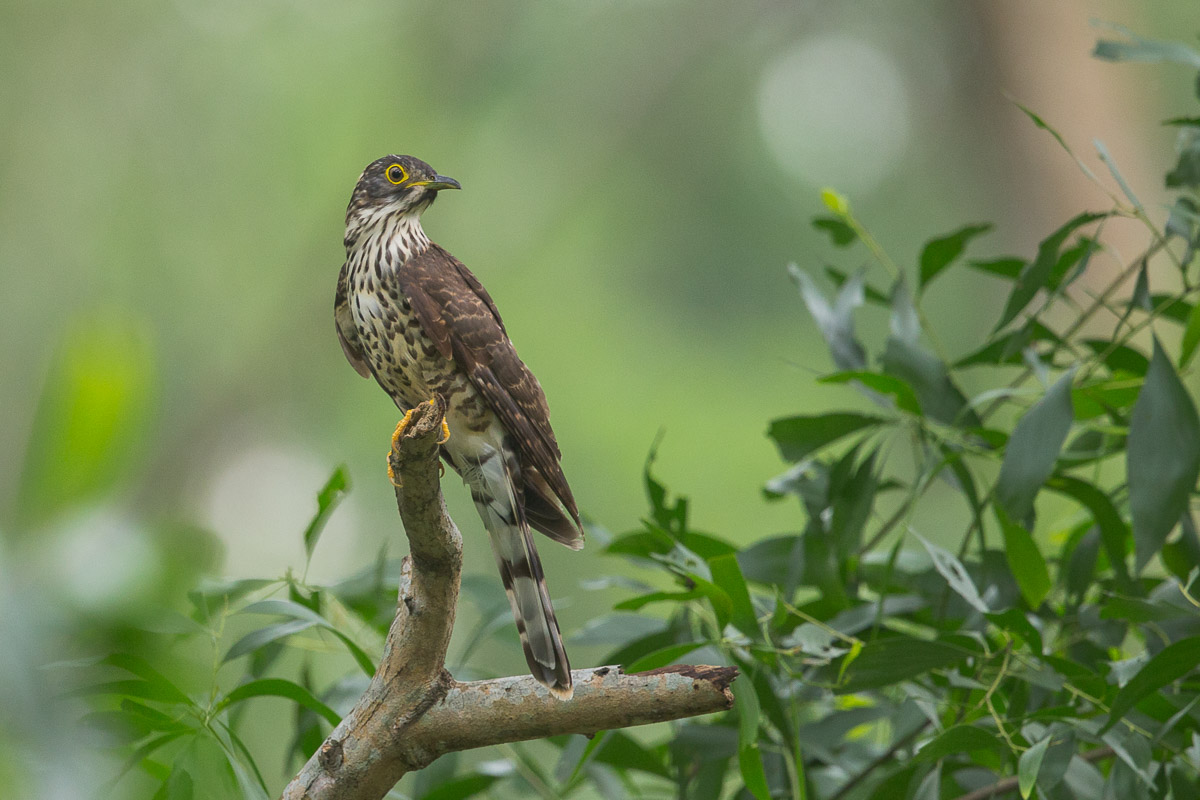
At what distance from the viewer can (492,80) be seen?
6.98m

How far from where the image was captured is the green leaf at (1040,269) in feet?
6.73

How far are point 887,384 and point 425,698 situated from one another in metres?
1.05

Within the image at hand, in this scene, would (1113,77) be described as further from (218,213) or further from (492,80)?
(218,213)

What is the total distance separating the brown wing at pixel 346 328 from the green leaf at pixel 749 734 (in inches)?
41.2

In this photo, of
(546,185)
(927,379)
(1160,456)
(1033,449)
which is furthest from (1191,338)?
(546,185)

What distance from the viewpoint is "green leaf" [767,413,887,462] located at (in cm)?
222

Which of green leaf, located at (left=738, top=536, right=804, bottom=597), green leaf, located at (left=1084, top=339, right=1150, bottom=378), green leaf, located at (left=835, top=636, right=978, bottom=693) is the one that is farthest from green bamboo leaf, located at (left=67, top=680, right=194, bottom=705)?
green leaf, located at (left=1084, top=339, right=1150, bottom=378)

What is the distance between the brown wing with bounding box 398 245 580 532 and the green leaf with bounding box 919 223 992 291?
95cm

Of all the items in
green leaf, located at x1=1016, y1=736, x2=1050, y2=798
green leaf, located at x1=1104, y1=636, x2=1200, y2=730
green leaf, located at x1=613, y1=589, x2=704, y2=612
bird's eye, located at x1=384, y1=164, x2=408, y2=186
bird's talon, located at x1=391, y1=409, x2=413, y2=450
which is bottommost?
green leaf, located at x1=1016, y1=736, x2=1050, y2=798

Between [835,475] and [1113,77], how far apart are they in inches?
164

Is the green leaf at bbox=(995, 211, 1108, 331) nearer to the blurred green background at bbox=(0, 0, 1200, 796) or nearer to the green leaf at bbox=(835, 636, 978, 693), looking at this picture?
the green leaf at bbox=(835, 636, 978, 693)

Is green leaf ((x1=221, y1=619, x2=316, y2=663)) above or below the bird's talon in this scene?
below

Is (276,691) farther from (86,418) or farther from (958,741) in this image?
(86,418)

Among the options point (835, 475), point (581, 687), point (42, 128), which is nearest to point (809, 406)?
point (42, 128)
